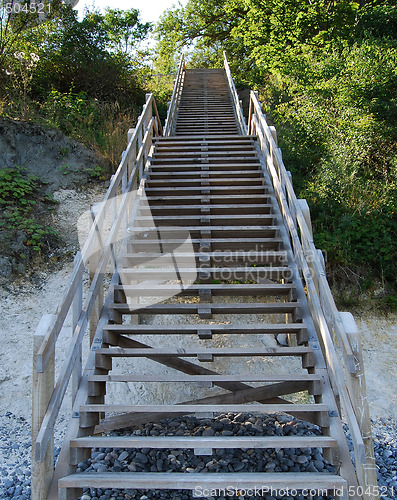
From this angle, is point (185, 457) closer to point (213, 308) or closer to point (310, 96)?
point (213, 308)

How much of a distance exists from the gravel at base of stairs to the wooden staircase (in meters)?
0.29

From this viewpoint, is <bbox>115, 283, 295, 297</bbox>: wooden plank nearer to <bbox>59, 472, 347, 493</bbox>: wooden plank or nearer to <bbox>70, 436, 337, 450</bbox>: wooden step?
<bbox>70, 436, 337, 450</bbox>: wooden step

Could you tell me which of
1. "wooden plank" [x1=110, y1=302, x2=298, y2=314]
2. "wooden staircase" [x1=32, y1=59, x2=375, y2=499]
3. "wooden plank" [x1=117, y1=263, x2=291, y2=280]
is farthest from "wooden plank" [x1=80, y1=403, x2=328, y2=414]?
"wooden plank" [x1=117, y1=263, x2=291, y2=280]

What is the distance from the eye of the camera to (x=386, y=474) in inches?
147

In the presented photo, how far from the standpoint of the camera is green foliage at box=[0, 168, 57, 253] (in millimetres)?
7027

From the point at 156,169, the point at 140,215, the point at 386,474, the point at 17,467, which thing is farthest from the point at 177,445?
the point at 156,169

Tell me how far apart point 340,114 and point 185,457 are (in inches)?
329

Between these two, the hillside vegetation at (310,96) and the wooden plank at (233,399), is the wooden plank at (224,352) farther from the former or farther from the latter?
the hillside vegetation at (310,96)

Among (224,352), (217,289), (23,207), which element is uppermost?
(23,207)

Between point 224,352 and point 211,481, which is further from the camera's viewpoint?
point 224,352

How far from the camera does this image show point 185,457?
373 centimetres

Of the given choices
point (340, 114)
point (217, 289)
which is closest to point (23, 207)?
point (217, 289)

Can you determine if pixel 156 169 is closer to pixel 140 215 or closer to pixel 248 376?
pixel 140 215

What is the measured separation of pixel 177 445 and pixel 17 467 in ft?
6.62
